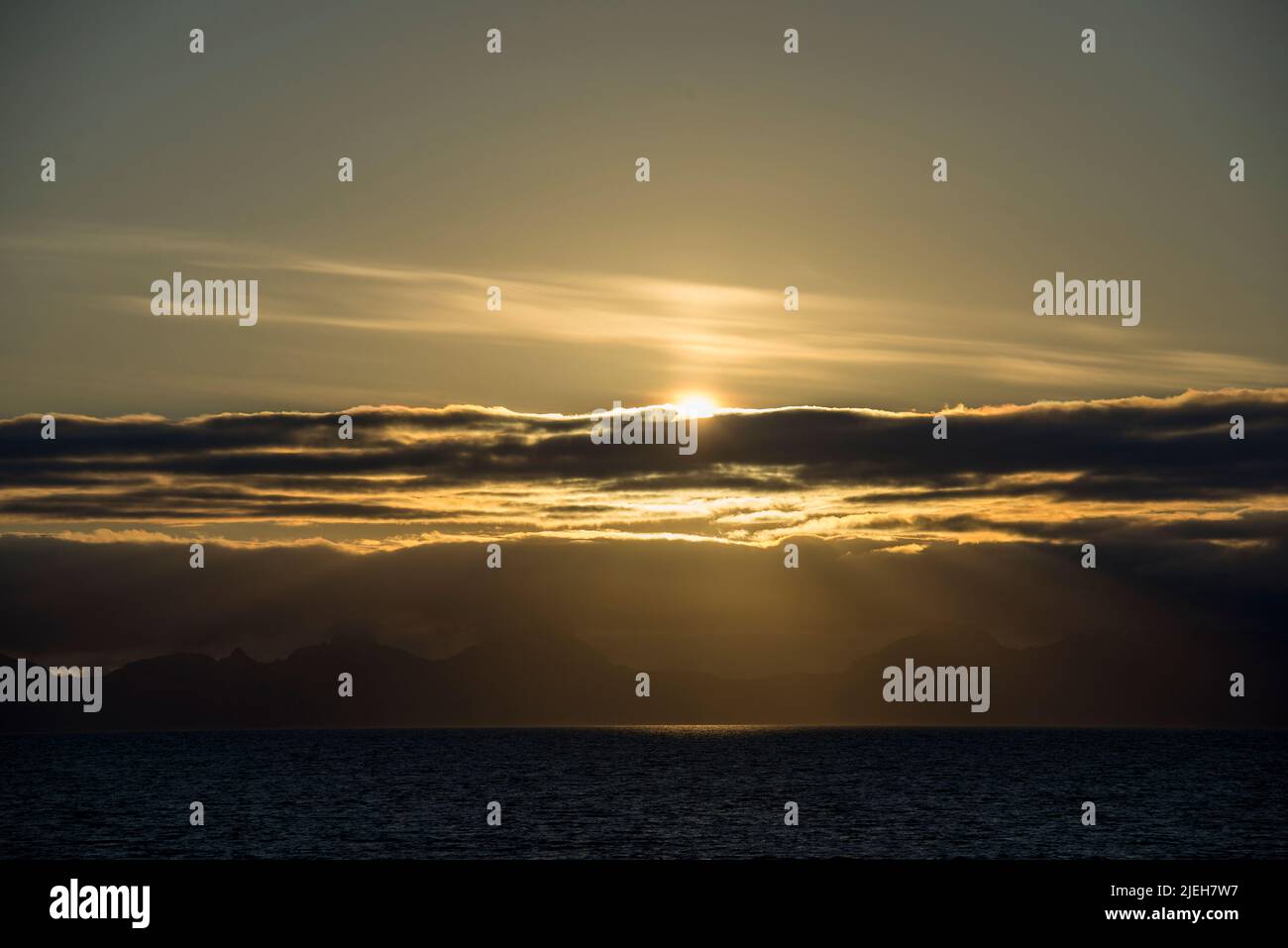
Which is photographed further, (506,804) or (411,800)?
(411,800)

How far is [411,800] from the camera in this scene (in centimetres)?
12512

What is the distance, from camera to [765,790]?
13512 centimetres

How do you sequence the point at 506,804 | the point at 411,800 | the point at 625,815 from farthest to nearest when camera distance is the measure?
the point at 411,800 → the point at 506,804 → the point at 625,815

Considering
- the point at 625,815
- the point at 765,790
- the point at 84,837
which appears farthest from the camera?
the point at 765,790

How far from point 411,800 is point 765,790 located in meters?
36.5

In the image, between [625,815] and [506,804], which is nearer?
[625,815]
